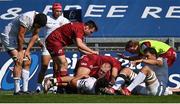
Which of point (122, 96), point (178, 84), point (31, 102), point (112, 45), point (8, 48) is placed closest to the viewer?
point (31, 102)

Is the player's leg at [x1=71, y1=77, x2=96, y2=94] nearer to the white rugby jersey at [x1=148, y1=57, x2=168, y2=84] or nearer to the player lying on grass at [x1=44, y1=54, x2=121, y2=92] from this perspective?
the player lying on grass at [x1=44, y1=54, x2=121, y2=92]

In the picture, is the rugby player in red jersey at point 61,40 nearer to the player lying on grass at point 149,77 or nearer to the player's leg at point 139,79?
the player lying on grass at point 149,77

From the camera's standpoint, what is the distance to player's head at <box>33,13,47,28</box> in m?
11.3

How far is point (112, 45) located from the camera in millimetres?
15516

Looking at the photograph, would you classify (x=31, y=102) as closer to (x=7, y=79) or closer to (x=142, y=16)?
(x=7, y=79)

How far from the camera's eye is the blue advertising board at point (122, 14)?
15.8m

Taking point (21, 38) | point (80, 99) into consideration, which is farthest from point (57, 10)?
point (80, 99)

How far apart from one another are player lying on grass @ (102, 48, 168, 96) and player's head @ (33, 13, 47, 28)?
1543 millimetres

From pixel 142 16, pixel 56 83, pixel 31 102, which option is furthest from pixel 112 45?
pixel 31 102

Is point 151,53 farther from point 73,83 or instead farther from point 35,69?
point 35,69

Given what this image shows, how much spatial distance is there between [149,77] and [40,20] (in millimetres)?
2052

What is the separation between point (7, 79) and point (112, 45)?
2.60 m

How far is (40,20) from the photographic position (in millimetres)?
11305

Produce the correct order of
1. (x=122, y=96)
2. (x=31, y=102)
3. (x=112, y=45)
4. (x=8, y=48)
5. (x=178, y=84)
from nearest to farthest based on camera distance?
1. (x=31, y=102)
2. (x=122, y=96)
3. (x=8, y=48)
4. (x=178, y=84)
5. (x=112, y=45)
